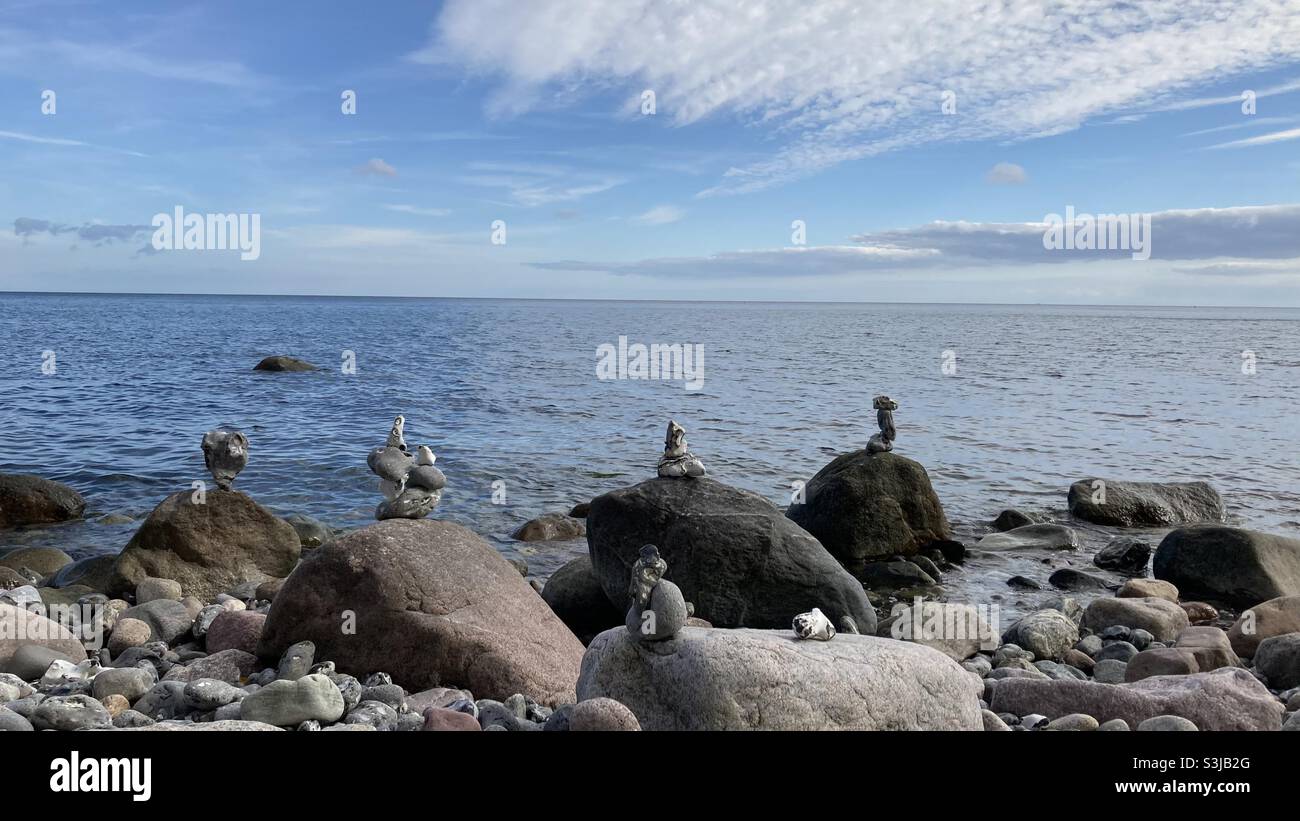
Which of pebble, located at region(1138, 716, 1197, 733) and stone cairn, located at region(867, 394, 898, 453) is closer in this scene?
pebble, located at region(1138, 716, 1197, 733)

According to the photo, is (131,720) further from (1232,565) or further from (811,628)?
(1232,565)

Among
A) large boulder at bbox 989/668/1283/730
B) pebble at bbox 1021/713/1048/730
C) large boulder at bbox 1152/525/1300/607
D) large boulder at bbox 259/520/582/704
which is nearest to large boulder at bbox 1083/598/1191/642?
large boulder at bbox 1152/525/1300/607

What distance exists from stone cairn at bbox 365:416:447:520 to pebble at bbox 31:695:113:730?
327 cm

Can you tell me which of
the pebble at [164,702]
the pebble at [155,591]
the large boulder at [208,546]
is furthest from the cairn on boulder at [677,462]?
the pebble at [155,591]

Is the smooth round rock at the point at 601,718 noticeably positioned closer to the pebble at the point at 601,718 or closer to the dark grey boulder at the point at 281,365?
the pebble at the point at 601,718

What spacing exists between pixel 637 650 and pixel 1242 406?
3389 cm

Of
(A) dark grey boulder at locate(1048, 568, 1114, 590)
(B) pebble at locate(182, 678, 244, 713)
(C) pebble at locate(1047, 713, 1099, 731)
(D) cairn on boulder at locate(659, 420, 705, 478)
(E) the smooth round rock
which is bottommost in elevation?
(A) dark grey boulder at locate(1048, 568, 1114, 590)

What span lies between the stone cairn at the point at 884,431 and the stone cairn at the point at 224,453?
9.68m

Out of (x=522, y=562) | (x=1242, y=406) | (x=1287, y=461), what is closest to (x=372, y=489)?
(x=522, y=562)

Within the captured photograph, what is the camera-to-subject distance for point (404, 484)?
9.53 metres

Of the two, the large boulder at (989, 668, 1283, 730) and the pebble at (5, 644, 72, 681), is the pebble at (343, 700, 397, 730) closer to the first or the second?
the pebble at (5, 644, 72, 681)

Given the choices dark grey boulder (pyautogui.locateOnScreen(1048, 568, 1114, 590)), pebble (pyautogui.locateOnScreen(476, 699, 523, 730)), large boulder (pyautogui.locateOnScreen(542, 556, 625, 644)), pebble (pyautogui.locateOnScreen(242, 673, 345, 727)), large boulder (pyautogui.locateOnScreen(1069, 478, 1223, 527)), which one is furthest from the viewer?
large boulder (pyautogui.locateOnScreen(1069, 478, 1223, 527))

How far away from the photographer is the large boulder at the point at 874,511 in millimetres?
14578

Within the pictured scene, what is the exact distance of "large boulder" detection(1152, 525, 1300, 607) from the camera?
1248cm
